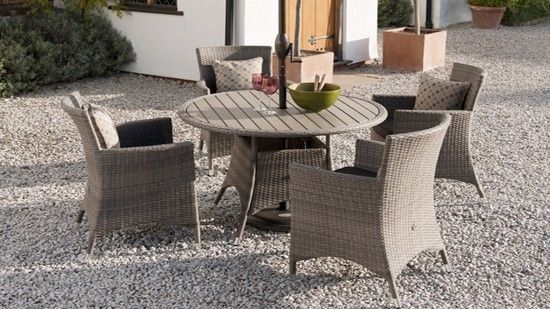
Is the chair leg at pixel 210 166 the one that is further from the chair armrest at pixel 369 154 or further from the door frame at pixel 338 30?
the door frame at pixel 338 30

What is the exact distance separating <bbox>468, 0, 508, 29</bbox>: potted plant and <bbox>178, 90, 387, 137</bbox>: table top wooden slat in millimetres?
9595

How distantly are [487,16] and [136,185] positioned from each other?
11.0 meters

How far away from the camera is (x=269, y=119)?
16.6 feet

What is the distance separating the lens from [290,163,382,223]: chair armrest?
4.13 m

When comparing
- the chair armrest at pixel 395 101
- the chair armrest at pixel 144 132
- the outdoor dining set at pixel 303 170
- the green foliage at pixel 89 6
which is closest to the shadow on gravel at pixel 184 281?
the outdoor dining set at pixel 303 170

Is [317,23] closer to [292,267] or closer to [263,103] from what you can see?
[263,103]

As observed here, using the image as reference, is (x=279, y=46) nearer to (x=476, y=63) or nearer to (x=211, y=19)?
(x=211, y=19)

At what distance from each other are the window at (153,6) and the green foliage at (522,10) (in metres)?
6.84

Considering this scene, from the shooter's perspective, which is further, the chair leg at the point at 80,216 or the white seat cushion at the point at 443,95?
the white seat cushion at the point at 443,95

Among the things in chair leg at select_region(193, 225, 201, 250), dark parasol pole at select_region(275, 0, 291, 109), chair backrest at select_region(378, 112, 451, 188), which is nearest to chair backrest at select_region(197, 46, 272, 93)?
dark parasol pole at select_region(275, 0, 291, 109)

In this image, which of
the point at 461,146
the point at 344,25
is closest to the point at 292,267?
the point at 461,146

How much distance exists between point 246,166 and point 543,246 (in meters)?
1.75

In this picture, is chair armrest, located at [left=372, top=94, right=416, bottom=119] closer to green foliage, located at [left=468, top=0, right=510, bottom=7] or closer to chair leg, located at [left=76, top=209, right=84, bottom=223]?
chair leg, located at [left=76, top=209, right=84, bottom=223]

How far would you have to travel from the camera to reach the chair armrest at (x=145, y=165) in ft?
15.4
